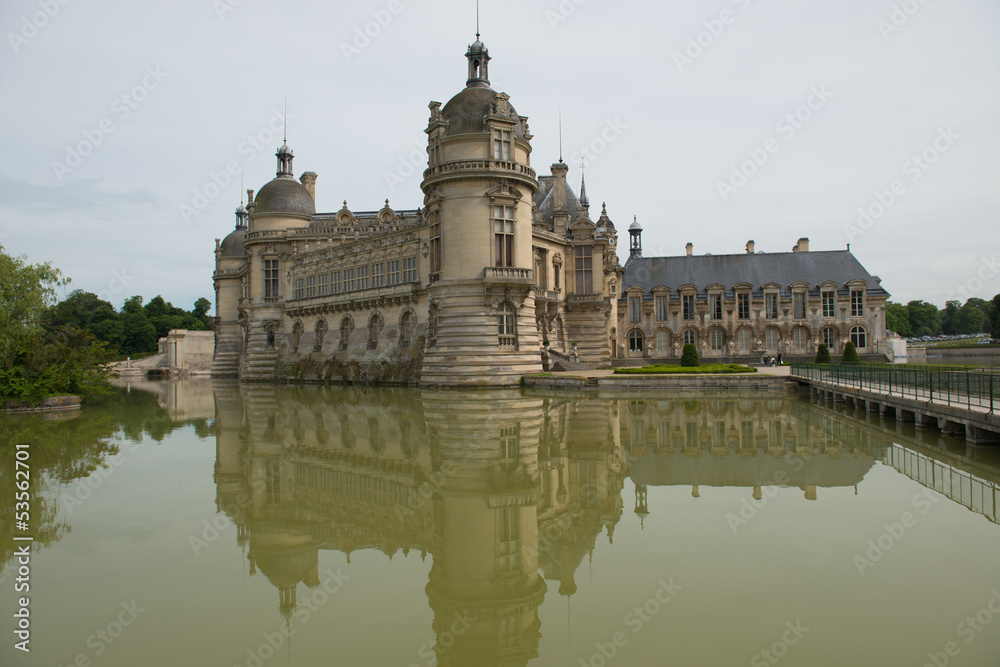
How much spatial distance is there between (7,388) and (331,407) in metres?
12.7

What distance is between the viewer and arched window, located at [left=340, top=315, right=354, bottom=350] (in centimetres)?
4769

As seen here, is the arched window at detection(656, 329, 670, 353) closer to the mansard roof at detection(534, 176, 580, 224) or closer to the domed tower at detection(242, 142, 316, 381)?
the mansard roof at detection(534, 176, 580, 224)

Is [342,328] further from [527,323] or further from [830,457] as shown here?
[830,457]

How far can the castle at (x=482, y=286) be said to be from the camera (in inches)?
1405

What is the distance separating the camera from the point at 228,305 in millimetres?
63750

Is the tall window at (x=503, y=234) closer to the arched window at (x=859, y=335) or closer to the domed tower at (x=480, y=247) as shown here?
the domed tower at (x=480, y=247)

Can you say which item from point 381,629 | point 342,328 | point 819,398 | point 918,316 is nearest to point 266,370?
point 342,328

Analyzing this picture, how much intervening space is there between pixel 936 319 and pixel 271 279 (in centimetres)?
12363

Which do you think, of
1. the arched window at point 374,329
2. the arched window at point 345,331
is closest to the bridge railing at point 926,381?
the arched window at point 374,329

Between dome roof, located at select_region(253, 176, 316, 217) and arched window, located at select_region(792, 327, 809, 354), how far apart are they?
42.0 metres

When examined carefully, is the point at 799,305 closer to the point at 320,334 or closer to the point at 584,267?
the point at 584,267

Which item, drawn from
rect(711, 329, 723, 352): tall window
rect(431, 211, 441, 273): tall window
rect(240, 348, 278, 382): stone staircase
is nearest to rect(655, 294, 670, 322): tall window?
rect(711, 329, 723, 352): tall window

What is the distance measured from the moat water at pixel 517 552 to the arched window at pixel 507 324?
18.1 meters

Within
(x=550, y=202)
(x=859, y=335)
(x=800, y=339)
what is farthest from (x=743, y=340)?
(x=550, y=202)
